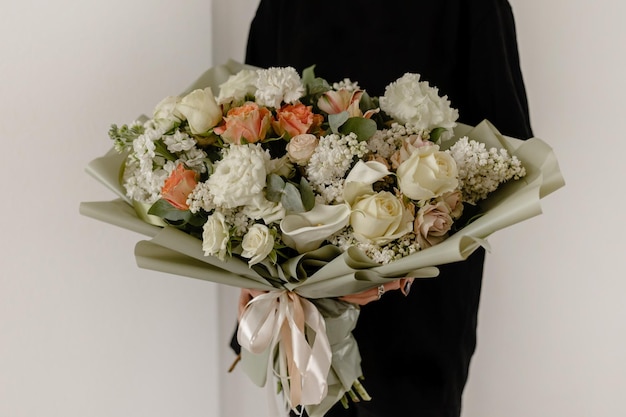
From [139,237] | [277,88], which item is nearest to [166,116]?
[277,88]

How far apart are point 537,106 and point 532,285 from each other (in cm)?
40

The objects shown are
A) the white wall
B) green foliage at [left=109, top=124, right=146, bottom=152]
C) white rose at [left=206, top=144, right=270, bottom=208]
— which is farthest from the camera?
the white wall

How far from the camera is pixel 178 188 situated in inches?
27.5

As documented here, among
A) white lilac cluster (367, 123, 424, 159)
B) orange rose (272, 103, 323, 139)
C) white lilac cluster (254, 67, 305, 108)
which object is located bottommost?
white lilac cluster (367, 123, 424, 159)

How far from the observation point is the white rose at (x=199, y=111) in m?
0.73

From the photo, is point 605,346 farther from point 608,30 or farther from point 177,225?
point 177,225

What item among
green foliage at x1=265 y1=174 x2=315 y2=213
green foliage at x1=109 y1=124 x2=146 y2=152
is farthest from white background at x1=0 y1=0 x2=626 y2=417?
green foliage at x1=265 y1=174 x2=315 y2=213

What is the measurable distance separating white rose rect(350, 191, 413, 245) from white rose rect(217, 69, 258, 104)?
257mm

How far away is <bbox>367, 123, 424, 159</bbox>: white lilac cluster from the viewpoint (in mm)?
748

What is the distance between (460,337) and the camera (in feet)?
3.28

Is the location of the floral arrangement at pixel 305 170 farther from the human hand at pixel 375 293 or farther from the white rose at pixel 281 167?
the human hand at pixel 375 293

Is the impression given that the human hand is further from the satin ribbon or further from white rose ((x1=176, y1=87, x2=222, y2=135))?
white rose ((x1=176, y1=87, x2=222, y2=135))

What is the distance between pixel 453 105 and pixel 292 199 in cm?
50

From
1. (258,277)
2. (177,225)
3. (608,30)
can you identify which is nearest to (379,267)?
(258,277)
